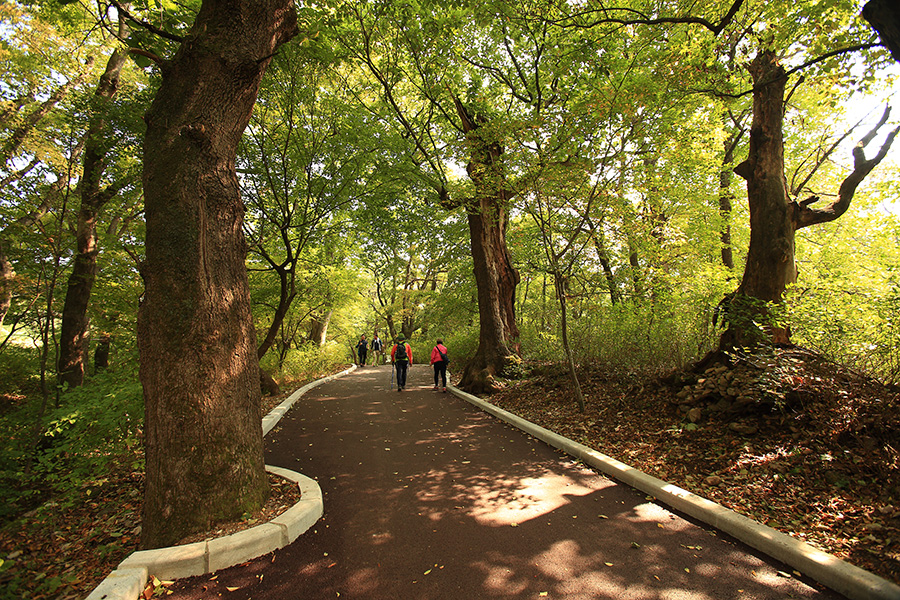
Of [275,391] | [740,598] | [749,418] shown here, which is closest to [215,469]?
[740,598]

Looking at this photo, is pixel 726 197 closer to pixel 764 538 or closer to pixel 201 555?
pixel 764 538

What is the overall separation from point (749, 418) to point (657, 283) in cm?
571

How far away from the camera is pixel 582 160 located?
289 inches

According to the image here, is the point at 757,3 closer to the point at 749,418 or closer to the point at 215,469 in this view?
the point at 749,418

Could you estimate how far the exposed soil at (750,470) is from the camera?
3.09 meters

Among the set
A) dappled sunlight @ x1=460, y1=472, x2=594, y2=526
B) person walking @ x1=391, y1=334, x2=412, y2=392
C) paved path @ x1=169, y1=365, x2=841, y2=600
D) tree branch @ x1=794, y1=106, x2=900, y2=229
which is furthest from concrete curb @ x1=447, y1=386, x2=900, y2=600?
person walking @ x1=391, y1=334, x2=412, y2=392

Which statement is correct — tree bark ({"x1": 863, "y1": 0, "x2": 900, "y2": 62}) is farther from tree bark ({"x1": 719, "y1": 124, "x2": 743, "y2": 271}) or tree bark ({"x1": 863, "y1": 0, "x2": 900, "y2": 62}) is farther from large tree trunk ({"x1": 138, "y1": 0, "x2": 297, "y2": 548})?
tree bark ({"x1": 719, "y1": 124, "x2": 743, "y2": 271})

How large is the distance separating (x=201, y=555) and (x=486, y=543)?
7.28 ft

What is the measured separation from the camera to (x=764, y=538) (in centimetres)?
313

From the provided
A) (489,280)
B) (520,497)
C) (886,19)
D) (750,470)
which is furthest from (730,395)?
(489,280)

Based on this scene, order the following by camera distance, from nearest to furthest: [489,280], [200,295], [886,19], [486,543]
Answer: [886,19]
[486,543]
[200,295]
[489,280]

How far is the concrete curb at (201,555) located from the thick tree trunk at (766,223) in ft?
21.0

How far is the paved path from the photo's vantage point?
2736 mm

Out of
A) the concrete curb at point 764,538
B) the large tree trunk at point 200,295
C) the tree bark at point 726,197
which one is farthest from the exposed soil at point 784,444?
the tree bark at point 726,197
